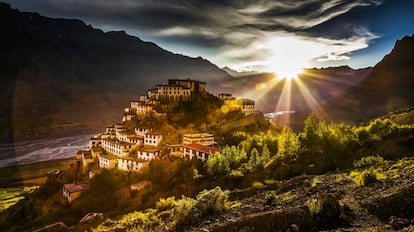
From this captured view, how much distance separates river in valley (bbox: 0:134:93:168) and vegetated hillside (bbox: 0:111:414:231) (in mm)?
71865

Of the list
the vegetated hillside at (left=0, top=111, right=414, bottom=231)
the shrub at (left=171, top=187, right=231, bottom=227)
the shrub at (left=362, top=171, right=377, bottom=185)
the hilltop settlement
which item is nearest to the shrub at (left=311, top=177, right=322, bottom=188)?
the vegetated hillside at (left=0, top=111, right=414, bottom=231)

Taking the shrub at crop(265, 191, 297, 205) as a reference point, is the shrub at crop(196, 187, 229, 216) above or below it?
below

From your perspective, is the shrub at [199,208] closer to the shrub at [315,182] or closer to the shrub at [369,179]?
the shrub at [315,182]

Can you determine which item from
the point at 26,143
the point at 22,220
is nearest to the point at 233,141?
the point at 22,220

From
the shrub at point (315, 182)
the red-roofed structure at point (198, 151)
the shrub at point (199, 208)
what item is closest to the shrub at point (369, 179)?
the shrub at point (315, 182)

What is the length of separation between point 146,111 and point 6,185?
5938 centimetres

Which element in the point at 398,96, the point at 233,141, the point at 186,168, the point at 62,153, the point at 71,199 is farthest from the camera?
the point at 62,153

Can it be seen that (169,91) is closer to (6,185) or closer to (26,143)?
(6,185)

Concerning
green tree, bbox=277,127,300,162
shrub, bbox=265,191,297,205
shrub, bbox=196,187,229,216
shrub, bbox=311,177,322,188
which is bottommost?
green tree, bbox=277,127,300,162

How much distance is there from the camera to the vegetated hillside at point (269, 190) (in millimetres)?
14188

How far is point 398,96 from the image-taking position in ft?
426

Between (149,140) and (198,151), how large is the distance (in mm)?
13515

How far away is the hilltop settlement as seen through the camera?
194 feet

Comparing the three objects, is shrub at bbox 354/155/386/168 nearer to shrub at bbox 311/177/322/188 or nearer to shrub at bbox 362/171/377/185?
shrub at bbox 311/177/322/188
